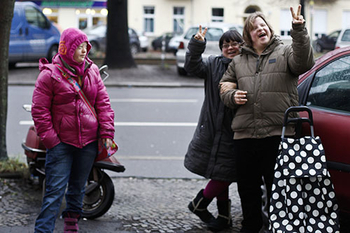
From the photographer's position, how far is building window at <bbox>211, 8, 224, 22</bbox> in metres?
41.2

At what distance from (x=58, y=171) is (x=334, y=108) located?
208 cm

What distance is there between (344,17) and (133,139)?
35513mm

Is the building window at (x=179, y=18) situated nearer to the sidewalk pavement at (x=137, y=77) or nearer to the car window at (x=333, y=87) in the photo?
the sidewalk pavement at (x=137, y=77)

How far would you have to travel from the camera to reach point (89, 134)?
14.1 ft

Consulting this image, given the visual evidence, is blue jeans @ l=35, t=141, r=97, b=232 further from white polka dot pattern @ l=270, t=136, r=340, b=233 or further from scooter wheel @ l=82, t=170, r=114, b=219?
white polka dot pattern @ l=270, t=136, r=340, b=233

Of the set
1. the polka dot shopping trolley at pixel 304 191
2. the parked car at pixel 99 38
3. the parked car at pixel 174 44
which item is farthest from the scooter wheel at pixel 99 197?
the parked car at pixel 174 44

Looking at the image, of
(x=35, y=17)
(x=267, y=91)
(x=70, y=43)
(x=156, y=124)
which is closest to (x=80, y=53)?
(x=70, y=43)

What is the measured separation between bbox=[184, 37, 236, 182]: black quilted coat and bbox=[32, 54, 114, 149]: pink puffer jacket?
0.82 metres

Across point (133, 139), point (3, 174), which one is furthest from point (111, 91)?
point (3, 174)

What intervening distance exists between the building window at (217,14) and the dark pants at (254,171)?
3739cm

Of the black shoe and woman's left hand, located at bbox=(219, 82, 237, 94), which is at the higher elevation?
woman's left hand, located at bbox=(219, 82, 237, 94)

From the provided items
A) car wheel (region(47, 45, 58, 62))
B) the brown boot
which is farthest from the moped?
car wheel (region(47, 45, 58, 62))

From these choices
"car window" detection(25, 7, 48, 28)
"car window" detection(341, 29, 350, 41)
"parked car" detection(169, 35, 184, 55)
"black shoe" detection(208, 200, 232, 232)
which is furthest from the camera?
"parked car" detection(169, 35, 184, 55)

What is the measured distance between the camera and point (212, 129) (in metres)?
4.76
